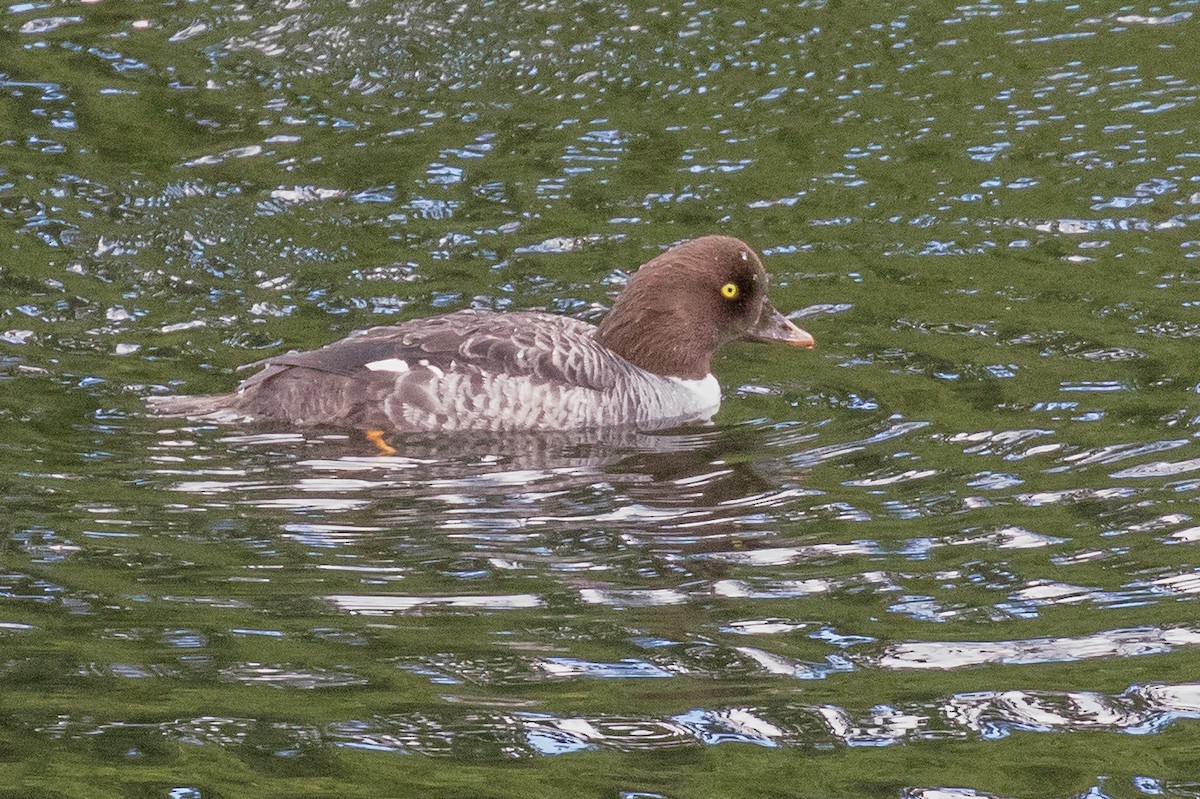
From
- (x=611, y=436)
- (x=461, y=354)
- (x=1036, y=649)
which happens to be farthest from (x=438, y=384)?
(x=1036, y=649)

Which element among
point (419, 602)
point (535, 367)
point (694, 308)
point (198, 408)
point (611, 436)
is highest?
point (694, 308)

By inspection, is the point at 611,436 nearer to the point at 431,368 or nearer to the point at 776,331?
the point at 431,368

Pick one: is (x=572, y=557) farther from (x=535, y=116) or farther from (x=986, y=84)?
(x=986, y=84)

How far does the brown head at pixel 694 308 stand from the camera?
31.7 ft

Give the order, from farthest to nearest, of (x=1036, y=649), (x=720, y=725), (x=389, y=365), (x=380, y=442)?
(x=389, y=365) → (x=380, y=442) → (x=1036, y=649) → (x=720, y=725)

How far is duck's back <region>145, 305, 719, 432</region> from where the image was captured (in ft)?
28.8

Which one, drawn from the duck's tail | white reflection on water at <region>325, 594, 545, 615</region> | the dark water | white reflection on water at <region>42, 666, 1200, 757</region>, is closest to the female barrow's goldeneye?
the duck's tail

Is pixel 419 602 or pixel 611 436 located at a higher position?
pixel 611 436

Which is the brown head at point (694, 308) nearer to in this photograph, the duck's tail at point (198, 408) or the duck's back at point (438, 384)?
the duck's back at point (438, 384)

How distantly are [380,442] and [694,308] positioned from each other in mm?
2067

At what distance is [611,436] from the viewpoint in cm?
905

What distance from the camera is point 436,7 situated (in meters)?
15.1

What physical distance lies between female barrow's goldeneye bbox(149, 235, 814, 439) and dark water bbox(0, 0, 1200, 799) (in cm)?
22

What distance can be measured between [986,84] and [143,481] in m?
8.00
